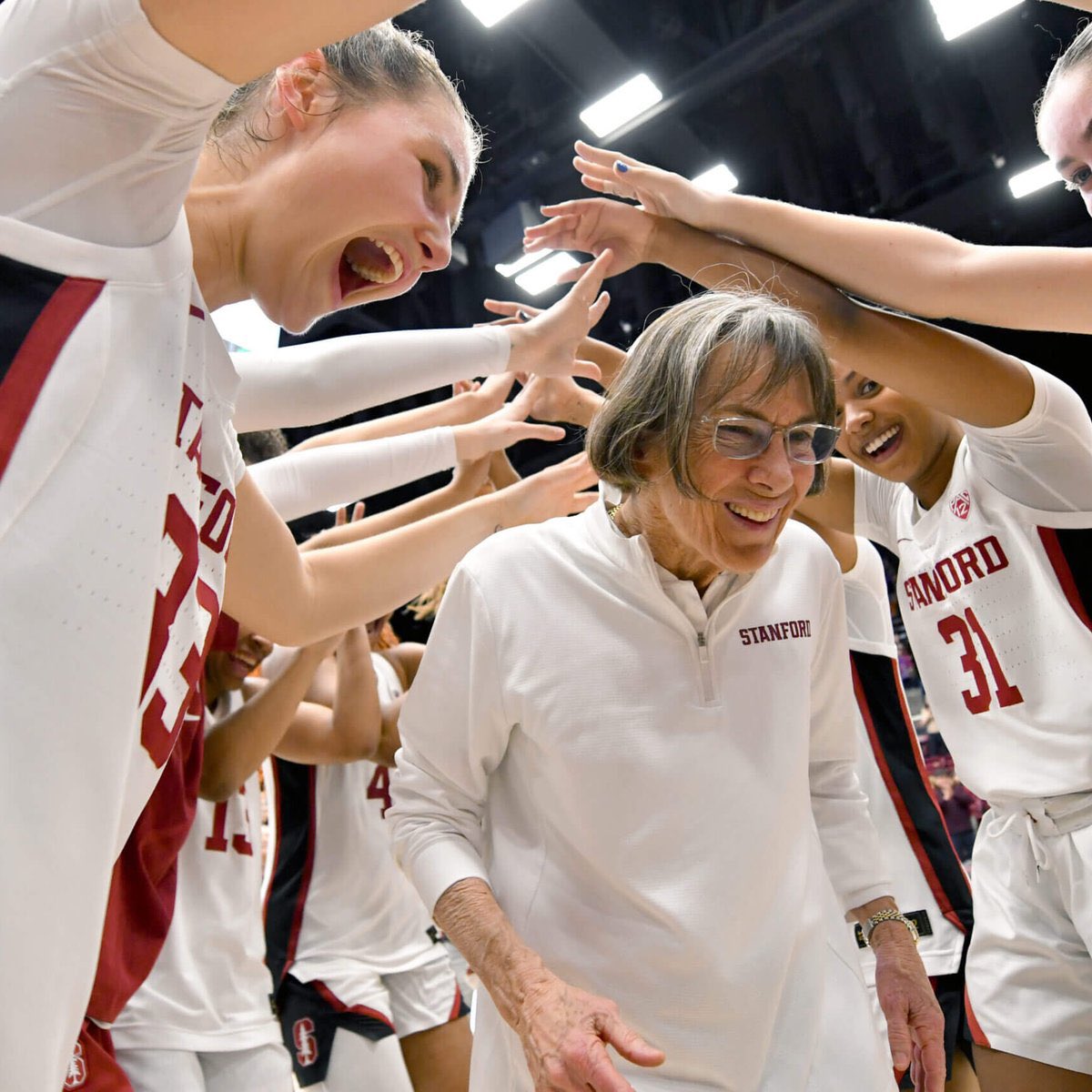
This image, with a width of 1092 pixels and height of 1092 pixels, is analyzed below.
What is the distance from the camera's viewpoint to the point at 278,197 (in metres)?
1.16

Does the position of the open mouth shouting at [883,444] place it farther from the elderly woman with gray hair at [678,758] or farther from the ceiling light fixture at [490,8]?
the ceiling light fixture at [490,8]

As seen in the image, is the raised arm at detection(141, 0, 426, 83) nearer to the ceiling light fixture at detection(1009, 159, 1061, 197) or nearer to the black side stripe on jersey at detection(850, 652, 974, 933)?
the black side stripe on jersey at detection(850, 652, 974, 933)

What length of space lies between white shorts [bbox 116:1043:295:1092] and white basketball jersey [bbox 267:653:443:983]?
53cm

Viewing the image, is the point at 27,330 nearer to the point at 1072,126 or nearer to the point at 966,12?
the point at 1072,126

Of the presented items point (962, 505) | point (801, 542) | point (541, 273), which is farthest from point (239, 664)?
point (541, 273)

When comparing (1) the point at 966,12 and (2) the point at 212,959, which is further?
(1) the point at 966,12

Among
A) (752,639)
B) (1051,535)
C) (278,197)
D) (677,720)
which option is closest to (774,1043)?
(677,720)

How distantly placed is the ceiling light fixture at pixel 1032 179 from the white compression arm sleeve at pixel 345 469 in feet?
14.1

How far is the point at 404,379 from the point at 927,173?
4.49 metres

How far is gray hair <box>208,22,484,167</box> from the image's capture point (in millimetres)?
1224

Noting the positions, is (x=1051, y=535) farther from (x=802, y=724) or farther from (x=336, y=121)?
(x=336, y=121)

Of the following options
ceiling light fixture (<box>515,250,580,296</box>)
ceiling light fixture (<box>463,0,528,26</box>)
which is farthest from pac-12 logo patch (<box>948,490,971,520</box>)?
ceiling light fixture (<box>515,250,580,296</box>)

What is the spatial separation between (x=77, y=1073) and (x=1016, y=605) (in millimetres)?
1956

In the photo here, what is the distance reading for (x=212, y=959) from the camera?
224 cm
